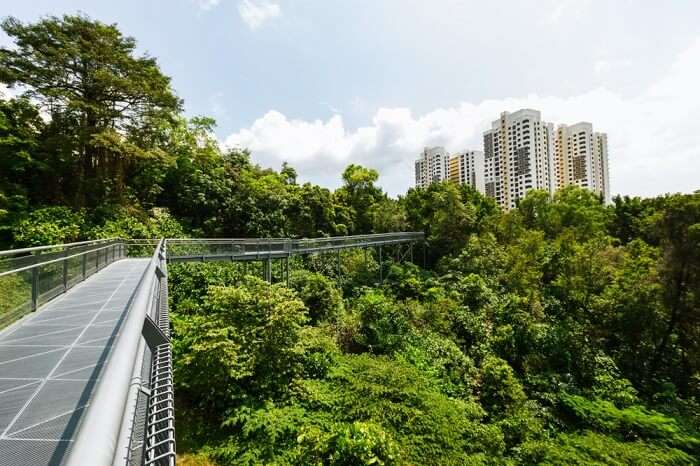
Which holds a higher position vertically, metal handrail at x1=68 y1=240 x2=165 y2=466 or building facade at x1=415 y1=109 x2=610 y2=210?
building facade at x1=415 y1=109 x2=610 y2=210

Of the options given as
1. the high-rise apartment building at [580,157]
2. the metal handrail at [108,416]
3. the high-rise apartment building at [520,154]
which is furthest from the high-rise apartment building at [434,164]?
the metal handrail at [108,416]

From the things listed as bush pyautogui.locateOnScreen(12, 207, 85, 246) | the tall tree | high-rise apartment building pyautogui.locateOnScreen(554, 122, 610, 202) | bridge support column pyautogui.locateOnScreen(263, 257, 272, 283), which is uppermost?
high-rise apartment building pyautogui.locateOnScreen(554, 122, 610, 202)

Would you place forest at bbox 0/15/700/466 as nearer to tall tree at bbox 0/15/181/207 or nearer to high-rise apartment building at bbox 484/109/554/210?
tall tree at bbox 0/15/181/207

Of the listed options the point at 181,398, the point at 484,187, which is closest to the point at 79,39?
the point at 181,398

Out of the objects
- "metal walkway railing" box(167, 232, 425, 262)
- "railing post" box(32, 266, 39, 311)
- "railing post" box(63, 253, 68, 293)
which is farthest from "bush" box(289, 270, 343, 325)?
"railing post" box(32, 266, 39, 311)

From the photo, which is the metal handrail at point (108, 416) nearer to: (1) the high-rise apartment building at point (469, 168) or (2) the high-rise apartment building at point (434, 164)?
(1) the high-rise apartment building at point (469, 168)

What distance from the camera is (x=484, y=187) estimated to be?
196 feet

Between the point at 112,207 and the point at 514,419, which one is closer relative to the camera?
the point at 514,419

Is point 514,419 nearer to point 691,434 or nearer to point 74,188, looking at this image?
point 691,434

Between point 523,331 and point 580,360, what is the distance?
216 centimetres

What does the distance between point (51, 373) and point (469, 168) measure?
6835cm

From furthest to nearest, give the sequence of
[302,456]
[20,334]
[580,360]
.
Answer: [580,360], [302,456], [20,334]

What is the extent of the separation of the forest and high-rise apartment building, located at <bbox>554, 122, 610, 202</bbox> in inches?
1254

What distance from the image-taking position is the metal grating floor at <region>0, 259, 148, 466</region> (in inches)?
82.2
